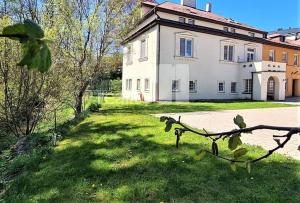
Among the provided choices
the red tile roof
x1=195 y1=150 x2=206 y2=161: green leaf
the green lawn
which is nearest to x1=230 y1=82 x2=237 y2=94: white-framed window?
the red tile roof

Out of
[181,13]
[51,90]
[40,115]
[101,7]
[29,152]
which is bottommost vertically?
[29,152]

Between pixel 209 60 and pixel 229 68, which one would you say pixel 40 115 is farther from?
pixel 229 68

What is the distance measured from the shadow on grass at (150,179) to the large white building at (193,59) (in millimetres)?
17159

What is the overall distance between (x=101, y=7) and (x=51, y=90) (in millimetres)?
6687

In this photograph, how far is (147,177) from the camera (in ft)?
17.0

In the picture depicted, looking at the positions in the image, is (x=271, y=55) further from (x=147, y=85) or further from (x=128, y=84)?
(x=128, y=84)

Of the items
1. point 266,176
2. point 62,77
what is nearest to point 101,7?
point 62,77

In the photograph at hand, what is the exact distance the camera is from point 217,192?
450 cm

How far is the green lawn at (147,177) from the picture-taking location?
448 centimetres

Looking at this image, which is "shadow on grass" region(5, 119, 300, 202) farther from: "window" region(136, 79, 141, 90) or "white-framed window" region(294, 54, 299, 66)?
"white-framed window" region(294, 54, 299, 66)

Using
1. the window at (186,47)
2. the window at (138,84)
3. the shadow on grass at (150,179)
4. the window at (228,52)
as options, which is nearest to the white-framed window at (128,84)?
the window at (138,84)

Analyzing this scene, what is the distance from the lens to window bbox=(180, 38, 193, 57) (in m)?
25.0

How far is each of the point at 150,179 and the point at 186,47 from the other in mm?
21218

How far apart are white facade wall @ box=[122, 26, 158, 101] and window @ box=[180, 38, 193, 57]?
2.52 meters
